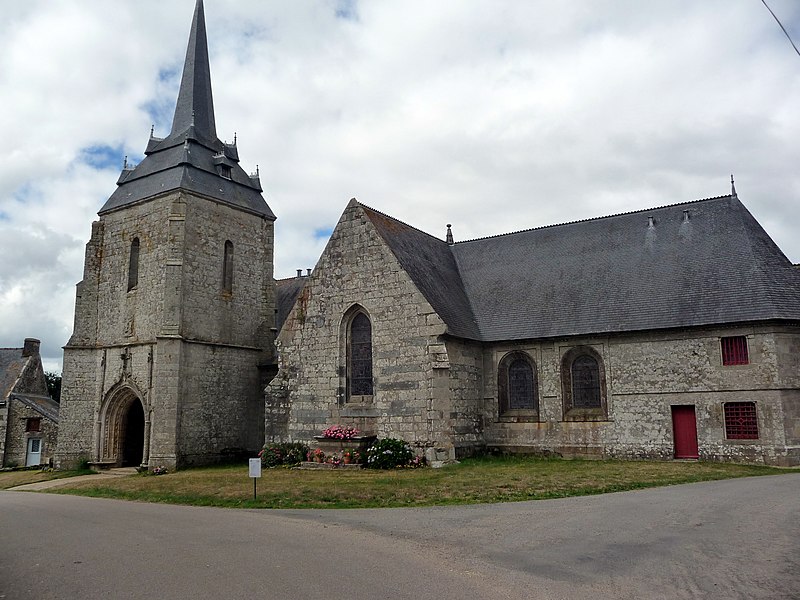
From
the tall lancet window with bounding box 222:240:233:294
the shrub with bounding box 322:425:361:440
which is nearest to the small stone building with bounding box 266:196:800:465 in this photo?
the shrub with bounding box 322:425:361:440

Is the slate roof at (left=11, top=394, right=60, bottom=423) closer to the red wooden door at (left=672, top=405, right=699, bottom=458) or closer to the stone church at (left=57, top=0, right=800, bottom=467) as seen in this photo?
the stone church at (left=57, top=0, right=800, bottom=467)

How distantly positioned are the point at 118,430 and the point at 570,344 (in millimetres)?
17432

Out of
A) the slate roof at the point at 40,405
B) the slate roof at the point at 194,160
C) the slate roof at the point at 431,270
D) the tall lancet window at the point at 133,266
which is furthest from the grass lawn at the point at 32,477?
the slate roof at the point at 431,270

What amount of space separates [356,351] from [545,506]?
37.8 feet

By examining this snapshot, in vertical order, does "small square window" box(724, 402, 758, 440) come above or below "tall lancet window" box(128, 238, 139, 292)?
below

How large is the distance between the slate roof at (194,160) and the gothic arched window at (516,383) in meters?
12.9

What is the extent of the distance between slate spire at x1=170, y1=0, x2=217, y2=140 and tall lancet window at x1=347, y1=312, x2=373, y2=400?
39.2 feet

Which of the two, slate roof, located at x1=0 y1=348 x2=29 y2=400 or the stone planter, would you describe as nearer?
the stone planter

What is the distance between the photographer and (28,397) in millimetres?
33250

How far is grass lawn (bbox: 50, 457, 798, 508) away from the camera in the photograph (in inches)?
529

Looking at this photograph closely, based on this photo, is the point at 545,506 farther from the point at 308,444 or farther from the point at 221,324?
the point at 221,324

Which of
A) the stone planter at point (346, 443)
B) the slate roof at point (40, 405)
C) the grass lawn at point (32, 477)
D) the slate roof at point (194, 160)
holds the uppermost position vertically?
the slate roof at point (194, 160)

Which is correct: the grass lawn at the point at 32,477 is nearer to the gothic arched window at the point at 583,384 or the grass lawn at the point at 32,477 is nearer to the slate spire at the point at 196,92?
the slate spire at the point at 196,92

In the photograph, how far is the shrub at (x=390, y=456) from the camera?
1962 centimetres
